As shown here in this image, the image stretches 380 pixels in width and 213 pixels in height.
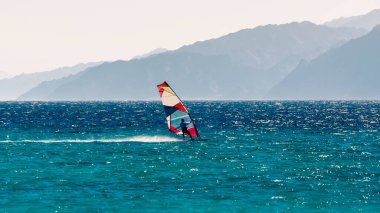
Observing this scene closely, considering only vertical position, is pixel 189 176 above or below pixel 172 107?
below

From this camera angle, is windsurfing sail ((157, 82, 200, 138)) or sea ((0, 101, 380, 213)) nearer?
sea ((0, 101, 380, 213))

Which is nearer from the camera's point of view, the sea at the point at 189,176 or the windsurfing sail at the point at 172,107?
the sea at the point at 189,176

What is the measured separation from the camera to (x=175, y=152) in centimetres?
6531

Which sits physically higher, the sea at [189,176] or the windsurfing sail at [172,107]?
the windsurfing sail at [172,107]

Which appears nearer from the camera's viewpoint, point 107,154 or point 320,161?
point 320,161

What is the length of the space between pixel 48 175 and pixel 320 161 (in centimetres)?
2257

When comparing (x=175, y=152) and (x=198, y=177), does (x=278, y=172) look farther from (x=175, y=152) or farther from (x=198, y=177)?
(x=175, y=152)

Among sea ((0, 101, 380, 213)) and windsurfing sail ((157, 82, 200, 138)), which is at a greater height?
windsurfing sail ((157, 82, 200, 138))

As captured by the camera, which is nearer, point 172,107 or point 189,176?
point 189,176

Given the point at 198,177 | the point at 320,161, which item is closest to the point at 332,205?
the point at 198,177

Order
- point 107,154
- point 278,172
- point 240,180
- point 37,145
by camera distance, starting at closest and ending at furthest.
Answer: point 240,180, point 278,172, point 107,154, point 37,145

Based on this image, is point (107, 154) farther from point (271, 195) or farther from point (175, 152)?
point (271, 195)

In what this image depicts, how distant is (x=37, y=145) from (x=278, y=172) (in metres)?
32.9

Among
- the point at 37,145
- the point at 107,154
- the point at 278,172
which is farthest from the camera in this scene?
the point at 37,145
